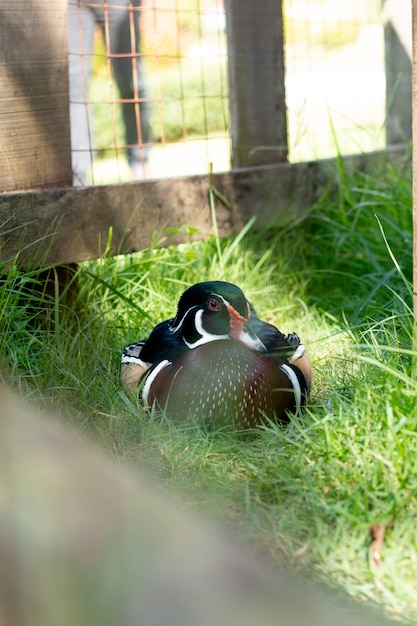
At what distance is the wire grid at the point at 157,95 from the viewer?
3.51 meters

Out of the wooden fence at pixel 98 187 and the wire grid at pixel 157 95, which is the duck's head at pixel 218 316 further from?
the wire grid at pixel 157 95

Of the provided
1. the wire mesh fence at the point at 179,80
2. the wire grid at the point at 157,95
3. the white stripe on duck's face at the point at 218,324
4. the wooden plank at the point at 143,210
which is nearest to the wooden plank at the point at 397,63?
the wire mesh fence at the point at 179,80

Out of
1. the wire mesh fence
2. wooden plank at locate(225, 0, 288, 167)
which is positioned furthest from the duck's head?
wooden plank at locate(225, 0, 288, 167)

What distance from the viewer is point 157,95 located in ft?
19.7

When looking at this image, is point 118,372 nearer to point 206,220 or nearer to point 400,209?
point 206,220

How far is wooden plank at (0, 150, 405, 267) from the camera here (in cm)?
283

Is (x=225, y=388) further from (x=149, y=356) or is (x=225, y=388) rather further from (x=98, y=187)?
(x=98, y=187)

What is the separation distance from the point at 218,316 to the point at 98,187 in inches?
36.2

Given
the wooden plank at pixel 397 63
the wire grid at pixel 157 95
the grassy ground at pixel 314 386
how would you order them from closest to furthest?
the grassy ground at pixel 314 386 < the wire grid at pixel 157 95 < the wooden plank at pixel 397 63

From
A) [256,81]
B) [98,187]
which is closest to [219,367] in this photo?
[98,187]

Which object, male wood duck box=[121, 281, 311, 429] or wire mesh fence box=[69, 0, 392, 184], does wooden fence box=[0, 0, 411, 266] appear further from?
male wood duck box=[121, 281, 311, 429]

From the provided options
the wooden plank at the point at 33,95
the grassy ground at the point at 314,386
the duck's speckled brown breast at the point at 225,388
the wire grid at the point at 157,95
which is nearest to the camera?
the grassy ground at the point at 314,386

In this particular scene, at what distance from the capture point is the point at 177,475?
6.82ft

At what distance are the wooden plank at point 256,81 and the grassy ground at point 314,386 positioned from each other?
0.39m
